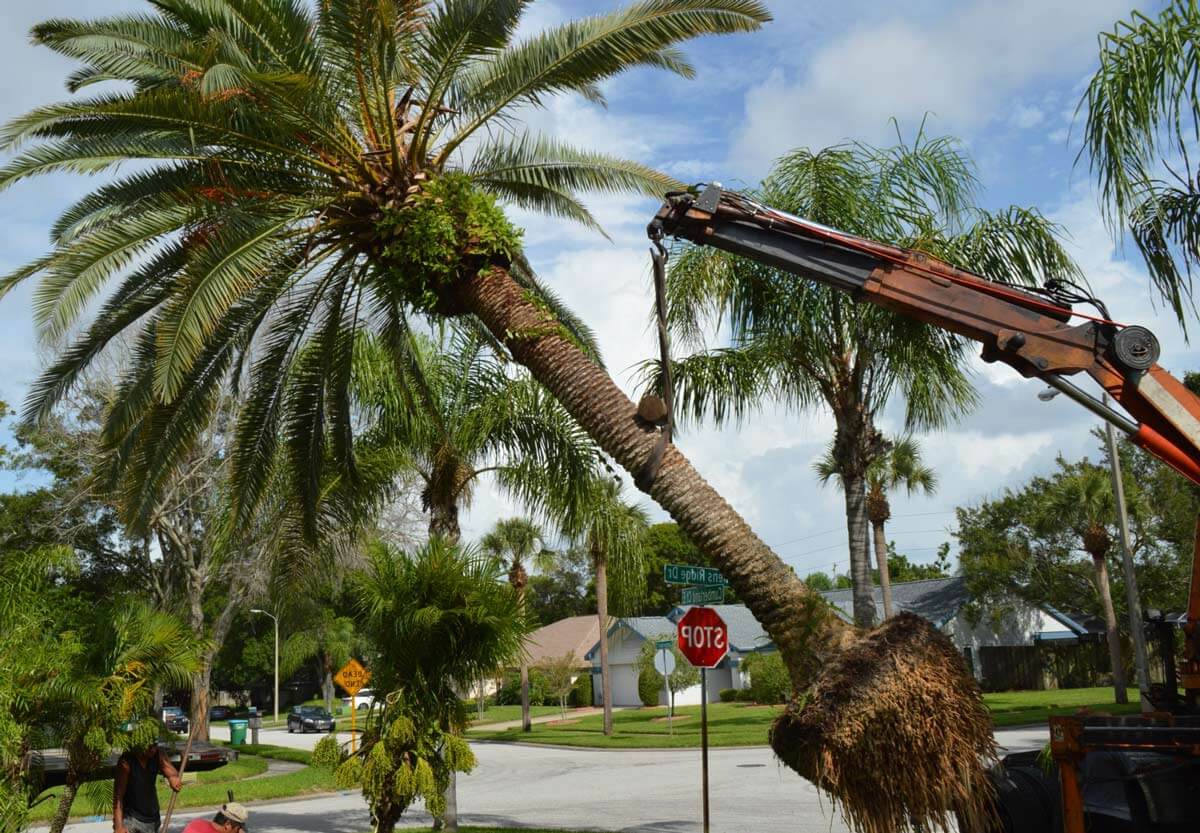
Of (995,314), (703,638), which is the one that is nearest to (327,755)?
(703,638)

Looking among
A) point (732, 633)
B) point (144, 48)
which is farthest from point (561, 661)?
point (144, 48)

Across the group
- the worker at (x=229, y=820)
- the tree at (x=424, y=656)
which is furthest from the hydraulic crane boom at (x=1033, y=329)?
the worker at (x=229, y=820)

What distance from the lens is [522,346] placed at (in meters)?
9.77

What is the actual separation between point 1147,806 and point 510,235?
7149 millimetres

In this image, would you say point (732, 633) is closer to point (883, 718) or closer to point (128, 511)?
point (128, 511)

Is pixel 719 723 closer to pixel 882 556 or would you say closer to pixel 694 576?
pixel 882 556

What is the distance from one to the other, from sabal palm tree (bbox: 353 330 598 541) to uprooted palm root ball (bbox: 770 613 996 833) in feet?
Answer: 27.4

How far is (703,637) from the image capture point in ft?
40.2

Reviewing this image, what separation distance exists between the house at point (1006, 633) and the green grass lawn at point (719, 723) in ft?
5.04

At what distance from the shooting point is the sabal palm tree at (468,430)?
15305 millimetres

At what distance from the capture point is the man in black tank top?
33.2 feet

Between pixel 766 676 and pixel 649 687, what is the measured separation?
10.3 m

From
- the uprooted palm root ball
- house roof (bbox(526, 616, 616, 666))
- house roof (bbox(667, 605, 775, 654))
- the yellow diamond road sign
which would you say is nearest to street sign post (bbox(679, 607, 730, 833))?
the uprooted palm root ball

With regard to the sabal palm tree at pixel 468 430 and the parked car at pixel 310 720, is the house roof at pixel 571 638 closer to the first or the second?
the parked car at pixel 310 720
